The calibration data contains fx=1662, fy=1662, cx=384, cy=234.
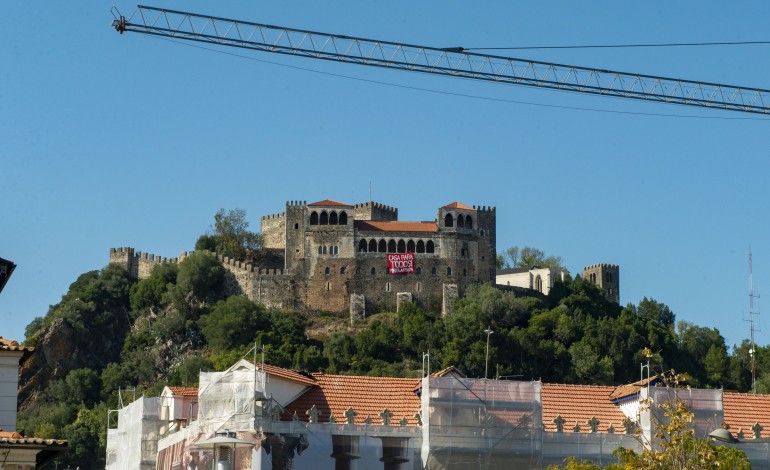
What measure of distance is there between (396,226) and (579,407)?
81086 mm

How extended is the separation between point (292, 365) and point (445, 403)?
7077 cm

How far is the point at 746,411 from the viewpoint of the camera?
60500 mm

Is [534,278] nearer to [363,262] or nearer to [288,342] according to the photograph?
[363,262]

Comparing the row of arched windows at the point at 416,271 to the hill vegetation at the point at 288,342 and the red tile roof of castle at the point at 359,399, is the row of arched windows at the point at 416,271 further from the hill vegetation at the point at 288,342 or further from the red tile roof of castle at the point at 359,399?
the red tile roof of castle at the point at 359,399

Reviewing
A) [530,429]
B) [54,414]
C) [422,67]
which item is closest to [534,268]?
[54,414]

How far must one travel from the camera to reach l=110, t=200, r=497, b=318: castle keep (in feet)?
449

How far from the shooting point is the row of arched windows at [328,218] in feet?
458

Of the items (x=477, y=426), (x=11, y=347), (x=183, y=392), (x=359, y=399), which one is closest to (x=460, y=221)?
(x=183, y=392)

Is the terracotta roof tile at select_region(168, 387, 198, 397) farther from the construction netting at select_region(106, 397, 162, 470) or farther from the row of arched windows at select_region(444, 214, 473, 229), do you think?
the row of arched windows at select_region(444, 214, 473, 229)

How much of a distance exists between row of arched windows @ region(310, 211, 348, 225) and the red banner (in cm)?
548

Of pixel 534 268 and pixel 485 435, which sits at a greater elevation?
pixel 534 268

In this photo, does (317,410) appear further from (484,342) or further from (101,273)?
(101,273)

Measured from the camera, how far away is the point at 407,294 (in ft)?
447

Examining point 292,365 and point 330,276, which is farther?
point 330,276
